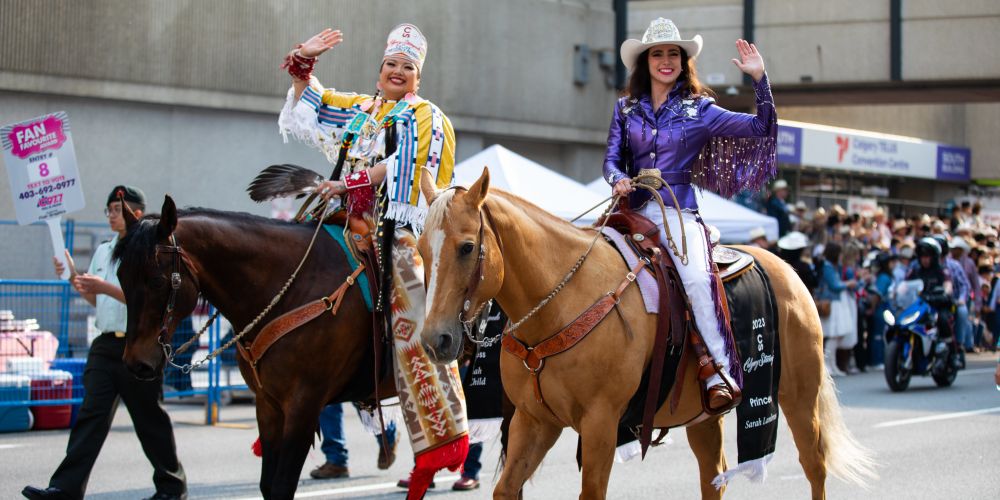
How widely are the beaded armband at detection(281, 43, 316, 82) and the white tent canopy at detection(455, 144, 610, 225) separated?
7.66 m

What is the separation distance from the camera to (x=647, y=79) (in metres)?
6.42

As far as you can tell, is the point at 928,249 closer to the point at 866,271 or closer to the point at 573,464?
the point at 866,271

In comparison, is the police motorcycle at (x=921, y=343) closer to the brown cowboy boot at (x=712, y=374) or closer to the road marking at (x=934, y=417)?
the road marking at (x=934, y=417)

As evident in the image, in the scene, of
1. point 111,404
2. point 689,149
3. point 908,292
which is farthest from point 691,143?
point 908,292

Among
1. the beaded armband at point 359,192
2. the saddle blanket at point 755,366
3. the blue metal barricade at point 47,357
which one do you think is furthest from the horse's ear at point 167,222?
the blue metal barricade at point 47,357

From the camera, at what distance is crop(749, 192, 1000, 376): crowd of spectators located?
16.7 meters

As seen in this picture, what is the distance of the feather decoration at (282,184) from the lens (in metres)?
6.77

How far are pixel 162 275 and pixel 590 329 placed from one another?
2.14m

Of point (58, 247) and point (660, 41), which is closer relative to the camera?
point (660, 41)

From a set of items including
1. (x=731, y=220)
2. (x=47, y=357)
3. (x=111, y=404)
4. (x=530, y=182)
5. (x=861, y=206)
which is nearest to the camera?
(x=111, y=404)

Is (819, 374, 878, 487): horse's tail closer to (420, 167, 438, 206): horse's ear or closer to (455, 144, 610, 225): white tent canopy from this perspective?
(420, 167, 438, 206): horse's ear

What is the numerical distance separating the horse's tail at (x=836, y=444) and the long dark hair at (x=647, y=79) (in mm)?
1976

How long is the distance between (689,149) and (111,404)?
13.3 ft

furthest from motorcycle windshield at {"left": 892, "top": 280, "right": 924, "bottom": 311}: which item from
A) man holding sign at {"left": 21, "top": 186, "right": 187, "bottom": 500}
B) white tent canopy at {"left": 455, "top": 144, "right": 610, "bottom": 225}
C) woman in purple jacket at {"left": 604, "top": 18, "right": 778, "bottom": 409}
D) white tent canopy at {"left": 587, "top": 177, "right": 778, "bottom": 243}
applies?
man holding sign at {"left": 21, "top": 186, "right": 187, "bottom": 500}
